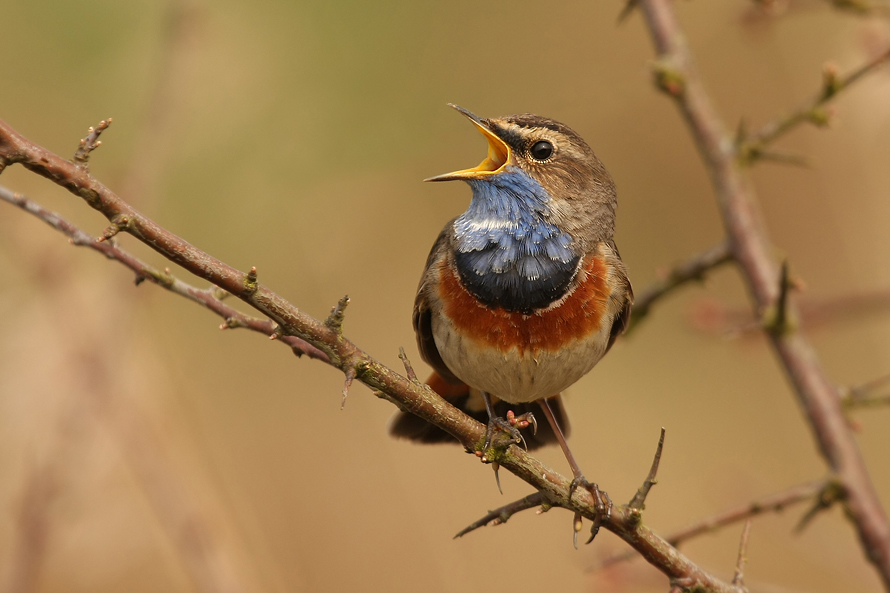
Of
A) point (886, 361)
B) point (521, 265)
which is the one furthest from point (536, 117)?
point (886, 361)

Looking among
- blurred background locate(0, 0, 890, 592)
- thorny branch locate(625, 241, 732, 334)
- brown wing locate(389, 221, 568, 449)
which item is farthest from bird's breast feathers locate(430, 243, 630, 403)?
blurred background locate(0, 0, 890, 592)

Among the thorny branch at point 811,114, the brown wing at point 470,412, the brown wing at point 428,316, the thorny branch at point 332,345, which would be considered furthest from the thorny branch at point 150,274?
the thorny branch at point 811,114

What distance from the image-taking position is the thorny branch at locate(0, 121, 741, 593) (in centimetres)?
203

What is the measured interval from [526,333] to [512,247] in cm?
40

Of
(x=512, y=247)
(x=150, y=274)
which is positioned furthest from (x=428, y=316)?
(x=150, y=274)

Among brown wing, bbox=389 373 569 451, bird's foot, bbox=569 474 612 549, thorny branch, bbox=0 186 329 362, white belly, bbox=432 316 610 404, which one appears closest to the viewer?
thorny branch, bbox=0 186 329 362

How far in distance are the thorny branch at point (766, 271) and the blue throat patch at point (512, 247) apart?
0.85 m

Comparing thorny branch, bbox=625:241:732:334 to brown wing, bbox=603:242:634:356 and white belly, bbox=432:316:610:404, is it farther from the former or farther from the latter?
white belly, bbox=432:316:610:404

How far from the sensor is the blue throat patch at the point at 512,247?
12.0 ft

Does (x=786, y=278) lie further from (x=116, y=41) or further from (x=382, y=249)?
(x=116, y=41)

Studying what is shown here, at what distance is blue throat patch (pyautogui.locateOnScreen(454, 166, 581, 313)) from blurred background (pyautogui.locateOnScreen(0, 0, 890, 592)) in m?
2.15

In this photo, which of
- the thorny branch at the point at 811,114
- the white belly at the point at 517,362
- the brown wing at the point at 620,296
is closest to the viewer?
the thorny branch at the point at 811,114

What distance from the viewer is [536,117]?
415cm

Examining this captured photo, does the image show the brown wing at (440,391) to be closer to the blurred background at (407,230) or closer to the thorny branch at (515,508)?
the thorny branch at (515,508)
